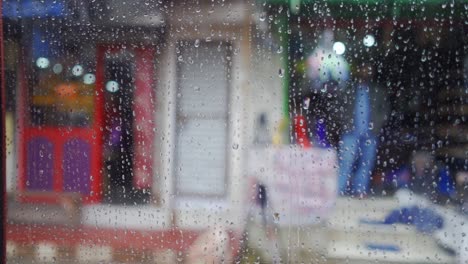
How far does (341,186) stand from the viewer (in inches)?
57.1

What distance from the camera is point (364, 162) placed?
1442 millimetres

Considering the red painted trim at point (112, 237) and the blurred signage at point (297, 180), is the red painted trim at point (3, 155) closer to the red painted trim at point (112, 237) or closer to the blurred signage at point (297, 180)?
the red painted trim at point (112, 237)

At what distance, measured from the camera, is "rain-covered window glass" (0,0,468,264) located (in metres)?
1.43

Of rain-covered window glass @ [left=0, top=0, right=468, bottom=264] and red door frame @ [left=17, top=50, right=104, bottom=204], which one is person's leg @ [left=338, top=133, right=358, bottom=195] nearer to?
rain-covered window glass @ [left=0, top=0, right=468, bottom=264]

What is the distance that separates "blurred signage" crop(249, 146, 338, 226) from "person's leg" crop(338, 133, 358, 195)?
16mm

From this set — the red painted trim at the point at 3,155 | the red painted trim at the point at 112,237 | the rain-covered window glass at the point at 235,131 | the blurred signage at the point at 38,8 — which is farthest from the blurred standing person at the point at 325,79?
A: the red painted trim at the point at 3,155

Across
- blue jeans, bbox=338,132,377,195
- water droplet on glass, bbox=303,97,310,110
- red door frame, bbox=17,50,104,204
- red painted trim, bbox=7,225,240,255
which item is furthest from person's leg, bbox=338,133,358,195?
red door frame, bbox=17,50,104,204

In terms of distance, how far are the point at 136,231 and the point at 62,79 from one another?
547 millimetres

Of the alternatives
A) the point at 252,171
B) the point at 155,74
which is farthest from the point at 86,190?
the point at 252,171

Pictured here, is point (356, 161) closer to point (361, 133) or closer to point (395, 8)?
point (361, 133)

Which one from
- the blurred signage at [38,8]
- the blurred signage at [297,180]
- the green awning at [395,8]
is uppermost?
the blurred signage at [38,8]

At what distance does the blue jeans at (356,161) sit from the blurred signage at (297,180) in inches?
0.9

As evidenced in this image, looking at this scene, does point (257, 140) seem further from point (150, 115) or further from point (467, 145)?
point (467, 145)

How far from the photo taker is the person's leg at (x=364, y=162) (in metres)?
1.43
